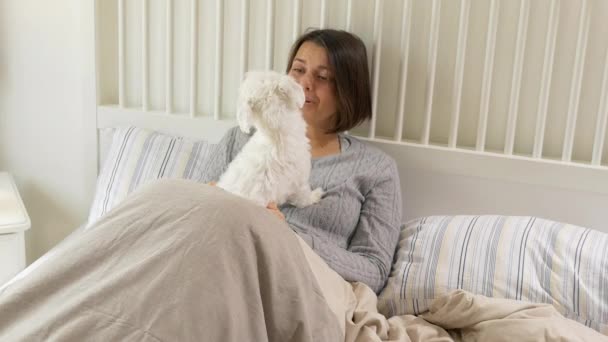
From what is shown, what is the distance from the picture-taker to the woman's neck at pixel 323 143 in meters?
1.72

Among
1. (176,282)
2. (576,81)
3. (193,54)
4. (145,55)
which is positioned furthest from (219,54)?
(176,282)

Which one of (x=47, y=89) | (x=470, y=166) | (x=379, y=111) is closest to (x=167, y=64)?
(x=47, y=89)

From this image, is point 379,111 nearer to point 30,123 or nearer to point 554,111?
point 554,111

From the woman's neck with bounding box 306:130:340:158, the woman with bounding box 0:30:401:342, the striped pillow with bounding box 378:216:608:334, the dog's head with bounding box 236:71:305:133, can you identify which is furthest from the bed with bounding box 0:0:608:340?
the dog's head with bounding box 236:71:305:133

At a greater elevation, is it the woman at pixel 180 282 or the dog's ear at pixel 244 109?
the dog's ear at pixel 244 109

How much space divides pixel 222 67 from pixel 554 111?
0.93m

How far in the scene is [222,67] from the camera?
2.00m

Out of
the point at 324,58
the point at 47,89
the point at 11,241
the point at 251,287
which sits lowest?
the point at 11,241

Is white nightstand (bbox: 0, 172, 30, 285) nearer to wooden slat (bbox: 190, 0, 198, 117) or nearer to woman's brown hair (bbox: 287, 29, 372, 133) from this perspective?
wooden slat (bbox: 190, 0, 198, 117)

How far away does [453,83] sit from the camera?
5.67ft

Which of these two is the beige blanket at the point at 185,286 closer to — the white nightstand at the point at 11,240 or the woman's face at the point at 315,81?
the woman's face at the point at 315,81

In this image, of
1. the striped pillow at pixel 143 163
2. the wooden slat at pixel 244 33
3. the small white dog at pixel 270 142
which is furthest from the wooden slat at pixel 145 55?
the small white dog at pixel 270 142

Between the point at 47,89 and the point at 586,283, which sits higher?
the point at 47,89

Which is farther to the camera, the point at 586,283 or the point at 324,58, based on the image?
the point at 324,58
